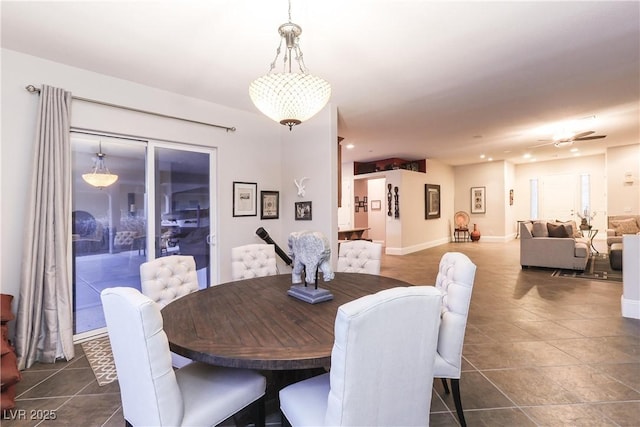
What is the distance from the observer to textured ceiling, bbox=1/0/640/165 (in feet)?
6.93

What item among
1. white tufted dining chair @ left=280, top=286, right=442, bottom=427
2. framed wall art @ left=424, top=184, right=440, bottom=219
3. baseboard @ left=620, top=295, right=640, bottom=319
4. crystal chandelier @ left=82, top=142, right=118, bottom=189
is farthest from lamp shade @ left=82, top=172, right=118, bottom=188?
framed wall art @ left=424, top=184, right=440, bottom=219

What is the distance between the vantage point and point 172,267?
223 cm

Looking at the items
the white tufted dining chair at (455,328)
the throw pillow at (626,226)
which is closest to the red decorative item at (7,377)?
the white tufted dining chair at (455,328)

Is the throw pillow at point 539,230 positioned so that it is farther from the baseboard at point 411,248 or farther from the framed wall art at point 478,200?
the framed wall art at point 478,200

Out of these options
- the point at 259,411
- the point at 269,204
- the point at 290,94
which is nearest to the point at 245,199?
the point at 269,204

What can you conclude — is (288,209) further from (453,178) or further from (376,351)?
(453,178)

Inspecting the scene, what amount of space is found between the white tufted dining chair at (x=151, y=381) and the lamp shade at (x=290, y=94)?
1.32m

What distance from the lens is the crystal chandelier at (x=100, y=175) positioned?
3082mm

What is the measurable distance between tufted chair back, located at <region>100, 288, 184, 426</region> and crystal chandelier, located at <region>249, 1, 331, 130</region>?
4.34 feet

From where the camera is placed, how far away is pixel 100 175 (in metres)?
3.13

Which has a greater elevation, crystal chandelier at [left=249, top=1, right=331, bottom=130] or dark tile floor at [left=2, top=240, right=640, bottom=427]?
crystal chandelier at [left=249, top=1, right=331, bottom=130]

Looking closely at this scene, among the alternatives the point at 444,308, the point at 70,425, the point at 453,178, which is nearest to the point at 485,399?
the point at 444,308

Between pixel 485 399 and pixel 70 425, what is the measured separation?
2563 millimetres

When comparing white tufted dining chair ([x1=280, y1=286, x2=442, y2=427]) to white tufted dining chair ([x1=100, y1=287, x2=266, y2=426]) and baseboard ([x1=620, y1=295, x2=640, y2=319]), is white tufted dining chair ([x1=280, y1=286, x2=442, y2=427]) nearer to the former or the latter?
white tufted dining chair ([x1=100, y1=287, x2=266, y2=426])
